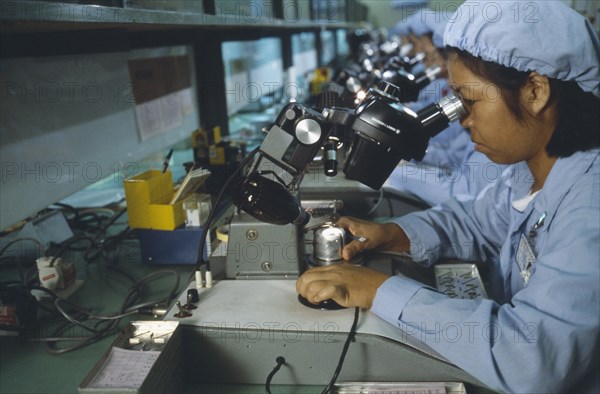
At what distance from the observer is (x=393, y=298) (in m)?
0.96

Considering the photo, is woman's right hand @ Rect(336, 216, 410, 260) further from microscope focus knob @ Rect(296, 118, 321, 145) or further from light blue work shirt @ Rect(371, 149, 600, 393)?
microscope focus knob @ Rect(296, 118, 321, 145)

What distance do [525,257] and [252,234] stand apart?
2.00 feet

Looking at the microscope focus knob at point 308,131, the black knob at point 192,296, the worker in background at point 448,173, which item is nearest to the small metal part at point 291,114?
A: the microscope focus knob at point 308,131

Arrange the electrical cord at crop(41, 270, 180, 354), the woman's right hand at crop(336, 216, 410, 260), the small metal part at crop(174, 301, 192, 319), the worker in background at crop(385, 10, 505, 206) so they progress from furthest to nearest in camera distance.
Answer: the worker in background at crop(385, 10, 505, 206), the woman's right hand at crop(336, 216, 410, 260), the electrical cord at crop(41, 270, 180, 354), the small metal part at crop(174, 301, 192, 319)

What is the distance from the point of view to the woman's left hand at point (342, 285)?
0.99 meters

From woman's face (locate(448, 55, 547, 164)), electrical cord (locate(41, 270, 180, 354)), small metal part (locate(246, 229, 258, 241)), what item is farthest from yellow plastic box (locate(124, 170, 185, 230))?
woman's face (locate(448, 55, 547, 164))

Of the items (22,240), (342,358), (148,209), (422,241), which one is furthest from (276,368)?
(22,240)

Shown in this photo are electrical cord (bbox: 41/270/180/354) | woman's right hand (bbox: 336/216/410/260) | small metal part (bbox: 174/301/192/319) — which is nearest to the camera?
small metal part (bbox: 174/301/192/319)

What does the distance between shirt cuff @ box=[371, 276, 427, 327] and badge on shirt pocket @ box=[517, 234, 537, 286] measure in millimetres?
255

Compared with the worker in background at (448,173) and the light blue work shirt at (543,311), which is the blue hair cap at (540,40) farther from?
the worker in background at (448,173)

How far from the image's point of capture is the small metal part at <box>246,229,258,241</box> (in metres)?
1.16

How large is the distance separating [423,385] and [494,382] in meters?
0.15

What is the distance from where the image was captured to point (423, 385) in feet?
3.09

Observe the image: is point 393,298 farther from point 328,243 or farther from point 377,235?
point 377,235
